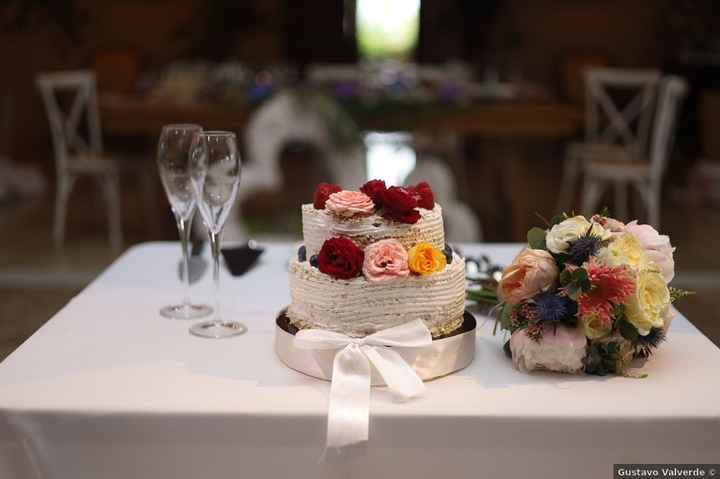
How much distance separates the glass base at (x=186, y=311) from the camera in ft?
5.13

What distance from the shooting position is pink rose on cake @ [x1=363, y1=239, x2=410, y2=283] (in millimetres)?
1190

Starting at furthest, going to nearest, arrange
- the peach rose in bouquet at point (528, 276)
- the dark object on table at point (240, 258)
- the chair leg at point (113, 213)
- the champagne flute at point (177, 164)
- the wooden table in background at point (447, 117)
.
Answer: the chair leg at point (113, 213) < the wooden table in background at point (447, 117) < the dark object on table at point (240, 258) < the champagne flute at point (177, 164) < the peach rose in bouquet at point (528, 276)

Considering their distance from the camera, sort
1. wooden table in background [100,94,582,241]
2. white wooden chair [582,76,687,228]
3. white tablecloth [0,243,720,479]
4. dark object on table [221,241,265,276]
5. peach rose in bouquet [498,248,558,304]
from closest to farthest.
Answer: white tablecloth [0,243,720,479], peach rose in bouquet [498,248,558,304], dark object on table [221,241,265,276], wooden table in background [100,94,582,241], white wooden chair [582,76,687,228]

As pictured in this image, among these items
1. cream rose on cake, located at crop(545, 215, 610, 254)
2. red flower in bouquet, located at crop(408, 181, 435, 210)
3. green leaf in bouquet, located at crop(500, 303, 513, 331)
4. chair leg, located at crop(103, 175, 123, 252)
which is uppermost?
red flower in bouquet, located at crop(408, 181, 435, 210)

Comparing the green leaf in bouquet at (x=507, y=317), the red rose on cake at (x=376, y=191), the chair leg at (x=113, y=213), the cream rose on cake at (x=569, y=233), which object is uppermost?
the red rose on cake at (x=376, y=191)

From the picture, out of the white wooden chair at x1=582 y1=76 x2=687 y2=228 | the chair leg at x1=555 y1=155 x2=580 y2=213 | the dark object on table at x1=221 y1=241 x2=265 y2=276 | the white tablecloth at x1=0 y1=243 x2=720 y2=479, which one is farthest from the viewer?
the chair leg at x1=555 y1=155 x2=580 y2=213

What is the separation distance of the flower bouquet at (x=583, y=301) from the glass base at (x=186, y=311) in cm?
58

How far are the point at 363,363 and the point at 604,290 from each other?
354 millimetres

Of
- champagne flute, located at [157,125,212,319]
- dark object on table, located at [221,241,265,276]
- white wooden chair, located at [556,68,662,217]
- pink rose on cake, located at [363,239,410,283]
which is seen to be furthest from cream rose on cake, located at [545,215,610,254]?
white wooden chair, located at [556,68,662,217]

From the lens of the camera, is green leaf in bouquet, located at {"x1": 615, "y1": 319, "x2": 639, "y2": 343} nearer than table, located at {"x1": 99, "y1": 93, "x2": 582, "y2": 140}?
Yes

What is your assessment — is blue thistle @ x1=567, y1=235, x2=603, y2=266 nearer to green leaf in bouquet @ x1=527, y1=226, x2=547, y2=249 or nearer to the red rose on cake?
green leaf in bouquet @ x1=527, y1=226, x2=547, y2=249

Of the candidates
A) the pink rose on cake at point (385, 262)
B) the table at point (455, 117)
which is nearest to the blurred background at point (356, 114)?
the table at point (455, 117)

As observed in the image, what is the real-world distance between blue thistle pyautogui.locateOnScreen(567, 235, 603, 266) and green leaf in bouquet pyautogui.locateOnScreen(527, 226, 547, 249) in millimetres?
63

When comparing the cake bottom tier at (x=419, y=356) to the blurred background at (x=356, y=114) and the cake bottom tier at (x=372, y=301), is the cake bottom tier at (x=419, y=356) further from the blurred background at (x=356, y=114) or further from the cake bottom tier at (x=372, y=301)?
the blurred background at (x=356, y=114)
